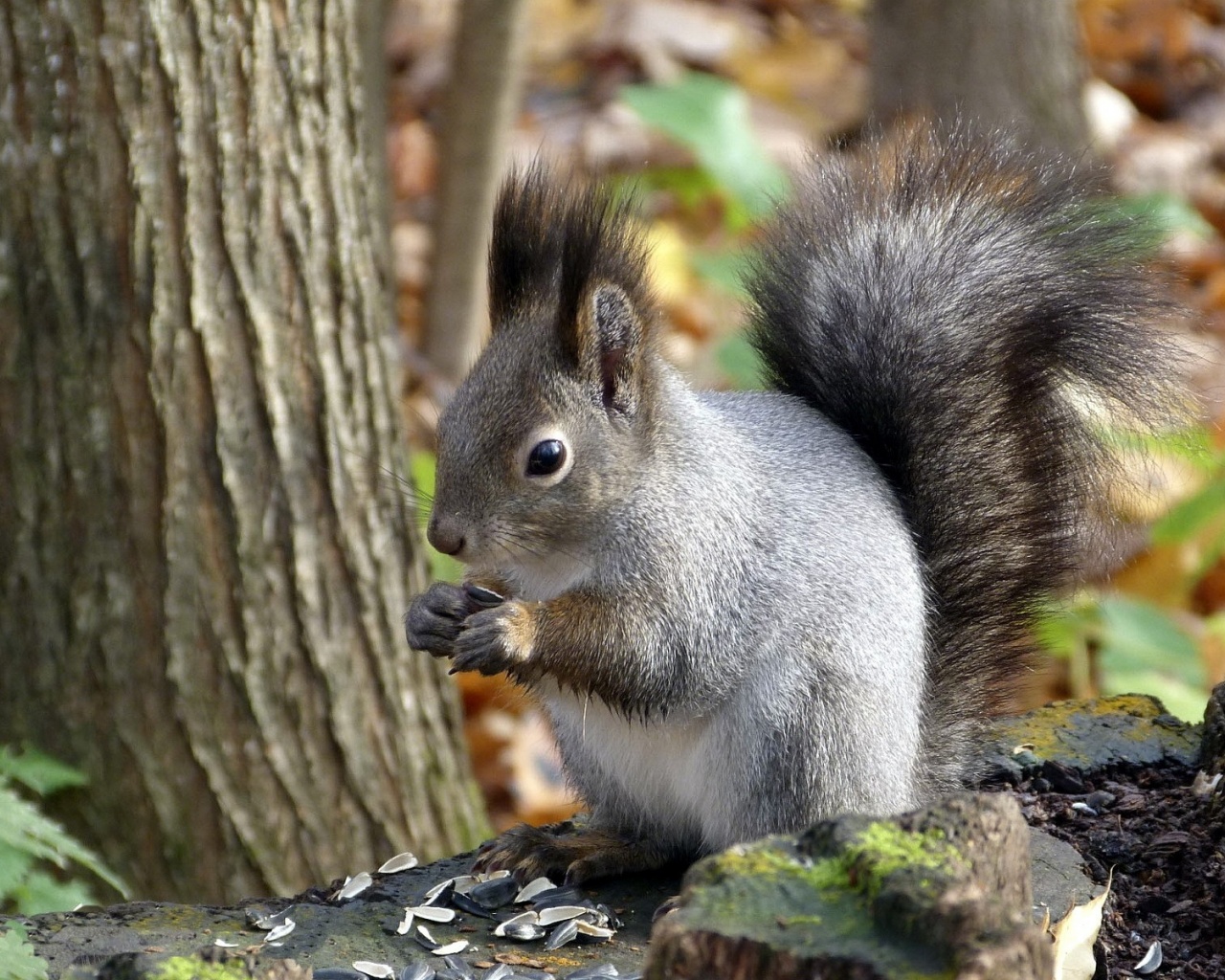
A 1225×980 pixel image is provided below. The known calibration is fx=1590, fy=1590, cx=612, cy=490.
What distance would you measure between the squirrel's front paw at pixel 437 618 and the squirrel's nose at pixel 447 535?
67 mm

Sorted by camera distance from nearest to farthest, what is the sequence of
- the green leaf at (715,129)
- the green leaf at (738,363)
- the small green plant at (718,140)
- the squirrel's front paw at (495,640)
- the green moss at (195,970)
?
the green moss at (195,970) < the squirrel's front paw at (495,640) < the green leaf at (738,363) < the small green plant at (718,140) < the green leaf at (715,129)

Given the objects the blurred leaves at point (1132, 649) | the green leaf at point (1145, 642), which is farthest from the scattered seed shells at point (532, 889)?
the green leaf at point (1145, 642)

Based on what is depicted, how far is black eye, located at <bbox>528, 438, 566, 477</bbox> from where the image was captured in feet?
5.40

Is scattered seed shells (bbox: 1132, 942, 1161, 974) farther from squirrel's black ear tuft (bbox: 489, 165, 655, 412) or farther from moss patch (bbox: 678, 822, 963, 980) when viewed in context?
squirrel's black ear tuft (bbox: 489, 165, 655, 412)

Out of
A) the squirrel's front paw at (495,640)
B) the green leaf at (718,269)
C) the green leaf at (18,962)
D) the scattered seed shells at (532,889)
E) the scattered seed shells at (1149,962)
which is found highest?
the green leaf at (718,269)

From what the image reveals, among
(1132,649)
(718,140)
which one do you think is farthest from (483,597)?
(718,140)

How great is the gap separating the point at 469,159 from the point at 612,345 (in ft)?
7.07

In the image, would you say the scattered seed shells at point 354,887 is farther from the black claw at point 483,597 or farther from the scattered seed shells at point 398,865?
the black claw at point 483,597

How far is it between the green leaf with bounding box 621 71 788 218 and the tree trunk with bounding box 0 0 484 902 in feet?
5.40

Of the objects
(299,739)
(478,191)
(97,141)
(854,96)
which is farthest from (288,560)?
(854,96)

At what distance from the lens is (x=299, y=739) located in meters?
2.37

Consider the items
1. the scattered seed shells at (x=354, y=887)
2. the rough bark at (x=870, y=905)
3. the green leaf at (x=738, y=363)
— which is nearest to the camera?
the rough bark at (x=870, y=905)

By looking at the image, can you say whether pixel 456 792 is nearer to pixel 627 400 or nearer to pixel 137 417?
pixel 137 417

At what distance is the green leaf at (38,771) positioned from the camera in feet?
6.99
